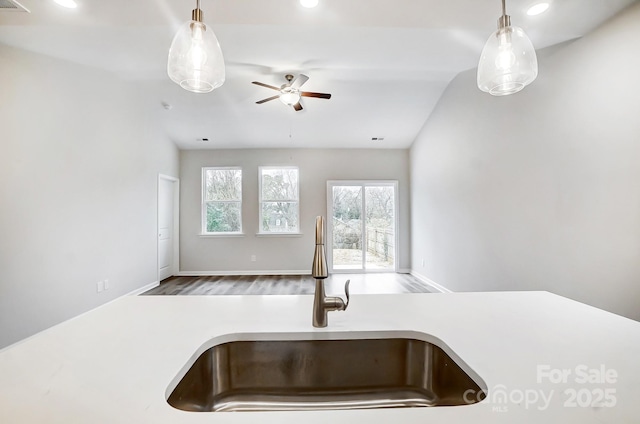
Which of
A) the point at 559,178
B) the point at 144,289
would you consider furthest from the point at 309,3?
the point at 144,289

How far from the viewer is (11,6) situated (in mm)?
1654

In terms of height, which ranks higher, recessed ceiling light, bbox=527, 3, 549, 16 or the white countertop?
recessed ceiling light, bbox=527, 3, 549, 16

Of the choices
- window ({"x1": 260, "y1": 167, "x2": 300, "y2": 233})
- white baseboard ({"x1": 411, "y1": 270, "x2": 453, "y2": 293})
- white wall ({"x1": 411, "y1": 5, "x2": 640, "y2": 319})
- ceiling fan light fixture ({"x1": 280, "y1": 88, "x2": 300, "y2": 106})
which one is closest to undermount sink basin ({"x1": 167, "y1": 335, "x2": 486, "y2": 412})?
white wall ({"x1": 411, "y1": 5, "x2": 640, "y2": 319})

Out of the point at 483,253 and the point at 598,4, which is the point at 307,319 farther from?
the point at 483,253

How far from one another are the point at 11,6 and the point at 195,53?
1623mm

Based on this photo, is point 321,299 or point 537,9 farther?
point 537,9

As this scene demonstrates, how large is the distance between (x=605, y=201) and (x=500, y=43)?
1.75m

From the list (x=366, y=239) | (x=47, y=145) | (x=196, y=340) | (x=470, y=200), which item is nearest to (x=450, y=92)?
(x=470, y=200)

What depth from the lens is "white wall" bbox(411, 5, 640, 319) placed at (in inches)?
74.8

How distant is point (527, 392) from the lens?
21.8 inches

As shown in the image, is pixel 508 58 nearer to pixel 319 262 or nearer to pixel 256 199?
pixel 319 262

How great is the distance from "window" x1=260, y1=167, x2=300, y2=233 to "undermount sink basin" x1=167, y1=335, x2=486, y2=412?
4926 mm

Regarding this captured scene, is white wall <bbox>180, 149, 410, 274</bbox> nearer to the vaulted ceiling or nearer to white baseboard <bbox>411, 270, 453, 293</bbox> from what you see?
the vaulted ceiling

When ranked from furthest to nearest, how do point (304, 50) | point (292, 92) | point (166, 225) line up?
point (166, 225) → point (292, 92) → point (304, 50)
